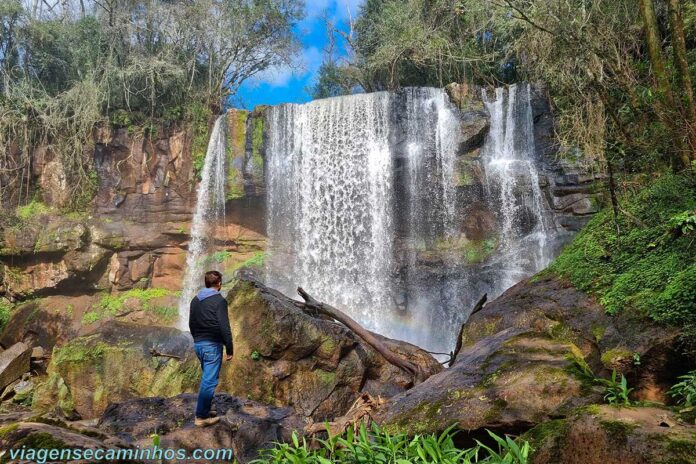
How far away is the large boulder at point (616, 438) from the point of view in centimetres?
227

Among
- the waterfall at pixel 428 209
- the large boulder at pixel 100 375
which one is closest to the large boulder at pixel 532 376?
the large boulder at pixel 100 375

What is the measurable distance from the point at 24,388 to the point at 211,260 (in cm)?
751

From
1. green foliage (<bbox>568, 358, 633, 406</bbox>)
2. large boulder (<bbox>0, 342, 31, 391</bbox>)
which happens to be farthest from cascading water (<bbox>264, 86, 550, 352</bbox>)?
green foliage (<bbox>568, 358, 633, 406</bbox>)

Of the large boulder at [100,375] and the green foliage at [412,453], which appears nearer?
the green foliage at [412,453]

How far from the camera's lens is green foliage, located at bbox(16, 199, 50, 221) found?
1677 centimetres

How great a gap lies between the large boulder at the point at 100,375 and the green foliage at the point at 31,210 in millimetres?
9257

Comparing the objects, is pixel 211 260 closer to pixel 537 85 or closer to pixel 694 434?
pixel 537 85

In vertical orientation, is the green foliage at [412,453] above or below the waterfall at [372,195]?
below

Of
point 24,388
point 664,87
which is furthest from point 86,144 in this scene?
point 664,87

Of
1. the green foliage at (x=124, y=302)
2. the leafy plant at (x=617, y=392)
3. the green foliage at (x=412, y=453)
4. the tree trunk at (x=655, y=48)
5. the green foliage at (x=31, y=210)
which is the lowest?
the green foliage at (x=124, y=302)

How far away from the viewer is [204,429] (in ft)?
15.2

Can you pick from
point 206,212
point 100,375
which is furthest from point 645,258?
point 206,212

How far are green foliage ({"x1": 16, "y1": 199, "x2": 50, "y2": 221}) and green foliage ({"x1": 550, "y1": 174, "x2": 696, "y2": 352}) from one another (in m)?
16.8

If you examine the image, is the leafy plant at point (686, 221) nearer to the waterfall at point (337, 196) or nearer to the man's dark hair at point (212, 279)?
the man's dark hair at point (212, 279)
